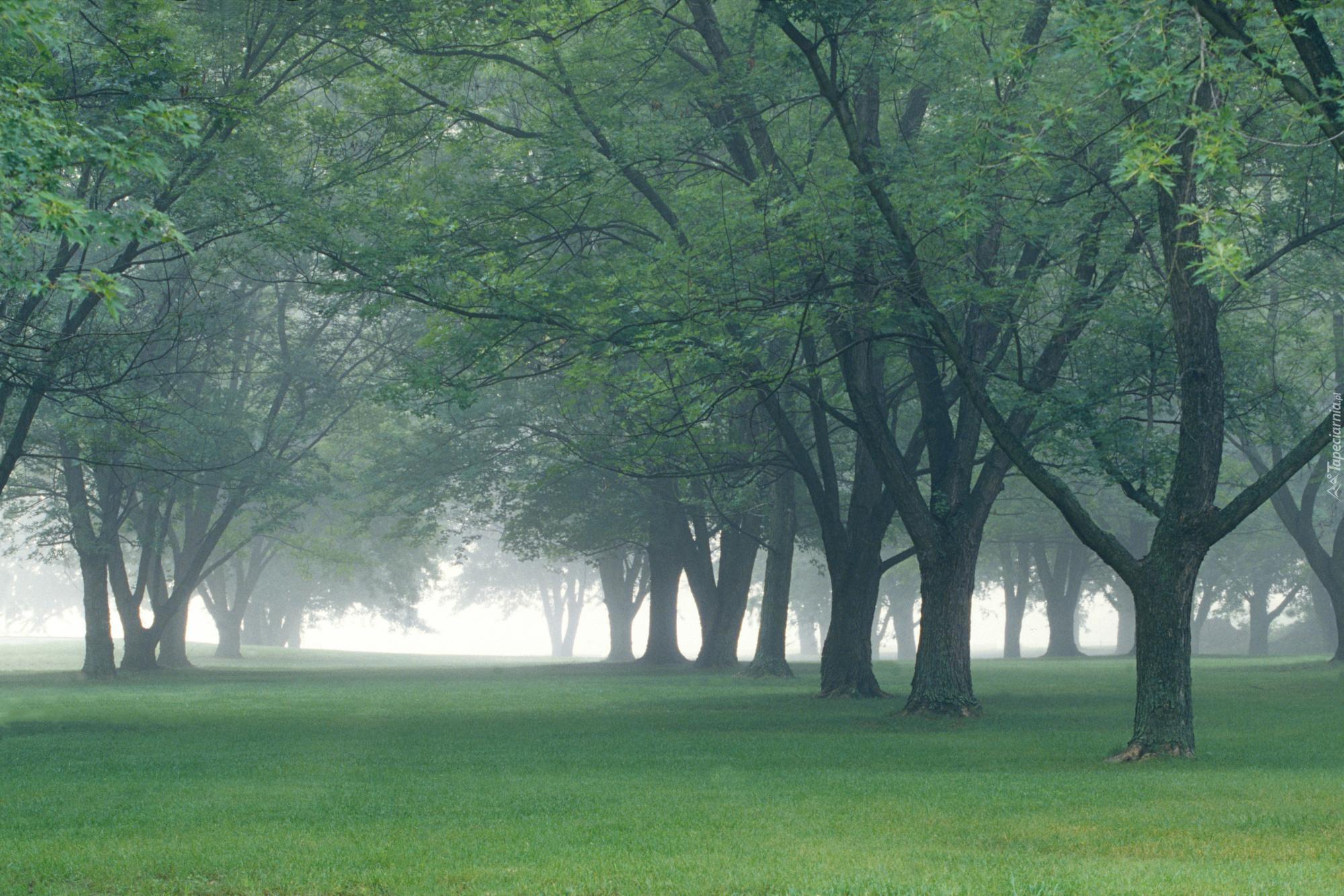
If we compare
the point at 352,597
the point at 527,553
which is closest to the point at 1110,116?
the point at 527,553

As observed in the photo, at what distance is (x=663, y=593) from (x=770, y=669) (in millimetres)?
10593

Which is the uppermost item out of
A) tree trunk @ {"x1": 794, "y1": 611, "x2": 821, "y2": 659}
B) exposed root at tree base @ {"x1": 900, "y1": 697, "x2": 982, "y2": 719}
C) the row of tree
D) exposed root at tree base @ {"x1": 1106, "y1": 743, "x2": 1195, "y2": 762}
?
the row of tree

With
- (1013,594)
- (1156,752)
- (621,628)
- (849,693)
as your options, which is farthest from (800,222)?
(1013,594)

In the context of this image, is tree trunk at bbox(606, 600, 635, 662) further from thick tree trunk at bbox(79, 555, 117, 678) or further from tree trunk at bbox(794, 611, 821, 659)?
tree trunk at bbox(794, 611, 821, 659)

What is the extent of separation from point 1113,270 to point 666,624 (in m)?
28.1

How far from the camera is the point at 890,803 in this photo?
12.0 m

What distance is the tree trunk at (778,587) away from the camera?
34688 mm

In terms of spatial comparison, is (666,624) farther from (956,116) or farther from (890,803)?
(890,803)

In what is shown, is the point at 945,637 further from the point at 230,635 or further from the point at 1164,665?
the point at 230,635

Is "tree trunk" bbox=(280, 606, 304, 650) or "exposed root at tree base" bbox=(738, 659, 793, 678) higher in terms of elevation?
"exposed root at tree base" bbox=(738, 659, 793, 678)

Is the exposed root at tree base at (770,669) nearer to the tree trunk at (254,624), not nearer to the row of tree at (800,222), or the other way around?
the row of tree at (800,222)

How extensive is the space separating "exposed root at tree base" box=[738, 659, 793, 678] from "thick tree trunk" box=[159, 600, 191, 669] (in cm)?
2096

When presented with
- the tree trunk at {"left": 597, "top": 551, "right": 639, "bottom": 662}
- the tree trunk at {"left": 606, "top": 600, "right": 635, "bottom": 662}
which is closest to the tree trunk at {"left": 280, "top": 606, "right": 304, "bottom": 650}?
the tree trunk at {"left": 606, "top": 600, "right": 635, "bottom": 662}

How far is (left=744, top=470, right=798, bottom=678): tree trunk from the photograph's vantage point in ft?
114
